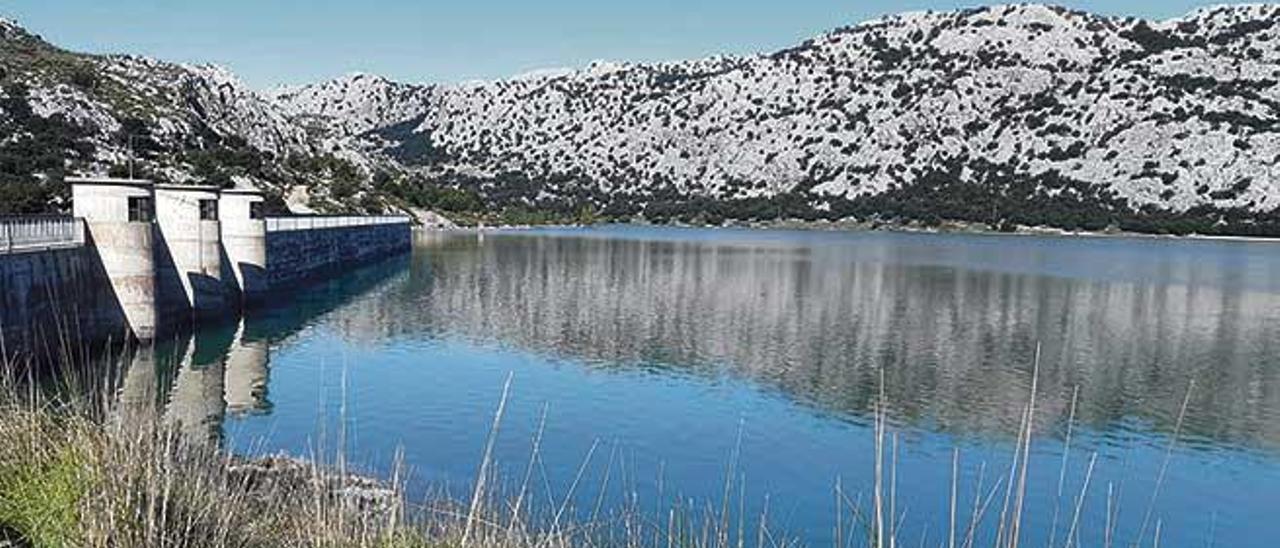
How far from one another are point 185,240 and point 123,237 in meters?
4.70

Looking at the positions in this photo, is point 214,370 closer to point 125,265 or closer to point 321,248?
point 125,265

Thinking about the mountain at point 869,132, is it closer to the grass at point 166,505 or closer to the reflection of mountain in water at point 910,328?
the reflection of mountain in water at point 910,328

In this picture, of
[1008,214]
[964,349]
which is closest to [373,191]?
[1008,214]

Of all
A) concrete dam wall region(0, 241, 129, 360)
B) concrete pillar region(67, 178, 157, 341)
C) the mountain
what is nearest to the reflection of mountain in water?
concrete pillar region(67, 178, 157, 341)

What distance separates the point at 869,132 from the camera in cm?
13638

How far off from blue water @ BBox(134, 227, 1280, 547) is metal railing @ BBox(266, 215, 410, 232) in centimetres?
298

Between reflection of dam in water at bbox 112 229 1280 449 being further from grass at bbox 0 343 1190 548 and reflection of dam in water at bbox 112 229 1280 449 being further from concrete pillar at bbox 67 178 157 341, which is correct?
grass at bbox 0 343 1190 548

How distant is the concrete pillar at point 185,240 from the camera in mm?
28812

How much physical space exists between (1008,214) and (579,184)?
61690mm

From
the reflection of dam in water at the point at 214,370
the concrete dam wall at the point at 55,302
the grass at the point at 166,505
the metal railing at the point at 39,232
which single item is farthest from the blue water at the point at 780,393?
the metal railing at the point at 39,232

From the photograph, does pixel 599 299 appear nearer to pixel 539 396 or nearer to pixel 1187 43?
pixel 539 396

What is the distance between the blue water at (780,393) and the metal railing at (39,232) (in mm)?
3746

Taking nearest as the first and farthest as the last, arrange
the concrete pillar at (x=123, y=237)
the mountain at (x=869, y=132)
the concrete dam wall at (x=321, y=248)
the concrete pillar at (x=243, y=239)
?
the concrete pillar at (x=123, y=237) → the concrete pillar at (x=243, y=239) → the concrete dam wall at (x=321, y=248) → the mountain at (x=869, y=132)

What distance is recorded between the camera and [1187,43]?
456 feet
